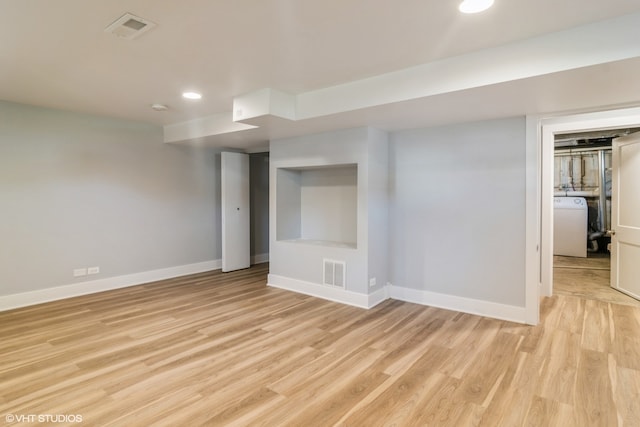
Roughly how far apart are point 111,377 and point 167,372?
39cm

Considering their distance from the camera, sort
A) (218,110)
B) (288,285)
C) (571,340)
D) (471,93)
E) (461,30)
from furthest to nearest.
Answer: (288,285) → (218,110) → (571,340) → (471,93) → (461,30)

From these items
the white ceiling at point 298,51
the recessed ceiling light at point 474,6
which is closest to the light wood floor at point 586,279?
the white ceiling at point 298,51

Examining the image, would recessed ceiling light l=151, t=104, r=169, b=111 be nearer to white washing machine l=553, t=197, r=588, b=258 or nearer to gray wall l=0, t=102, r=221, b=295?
gray wall l=0, t=102, r=221, b=295

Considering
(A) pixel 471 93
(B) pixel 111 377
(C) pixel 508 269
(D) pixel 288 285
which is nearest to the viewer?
(B) pixel 111 377

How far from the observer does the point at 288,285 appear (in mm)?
5000

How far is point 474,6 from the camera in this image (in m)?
2.00

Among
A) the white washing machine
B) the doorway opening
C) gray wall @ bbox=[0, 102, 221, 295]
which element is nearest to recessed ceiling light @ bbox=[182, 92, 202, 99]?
gray wall @ bbox=[0, 102, 221, 295]

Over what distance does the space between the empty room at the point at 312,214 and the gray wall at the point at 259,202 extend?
0.69 metres

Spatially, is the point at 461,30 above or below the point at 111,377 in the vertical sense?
above

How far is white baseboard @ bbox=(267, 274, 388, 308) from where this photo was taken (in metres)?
4.22

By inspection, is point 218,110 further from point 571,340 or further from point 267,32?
point 571,340

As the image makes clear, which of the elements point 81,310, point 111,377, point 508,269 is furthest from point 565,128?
point 81,310
